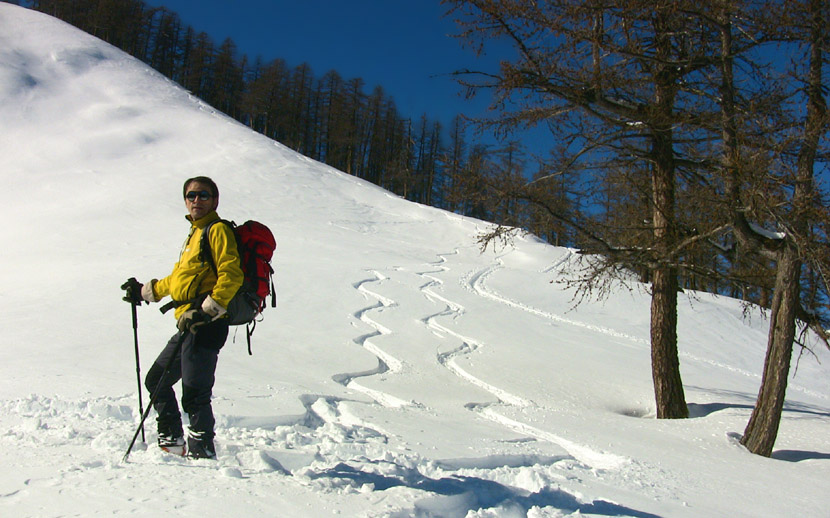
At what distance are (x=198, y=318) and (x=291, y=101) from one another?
5664 cm

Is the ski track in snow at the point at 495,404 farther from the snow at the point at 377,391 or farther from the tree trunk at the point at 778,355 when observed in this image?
the tree trunk at the point at 778,355

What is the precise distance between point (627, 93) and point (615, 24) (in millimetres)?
1018

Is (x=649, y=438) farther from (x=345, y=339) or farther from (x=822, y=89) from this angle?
(x=345, y=339)

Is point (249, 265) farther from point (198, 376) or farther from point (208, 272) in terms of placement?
point (198, 376)

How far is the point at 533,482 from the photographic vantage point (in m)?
3.49

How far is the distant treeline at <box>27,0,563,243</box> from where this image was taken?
174 ft

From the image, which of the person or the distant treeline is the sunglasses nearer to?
the person

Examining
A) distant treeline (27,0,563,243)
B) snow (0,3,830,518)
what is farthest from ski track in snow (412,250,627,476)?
distant treeline (27,0,563,243)

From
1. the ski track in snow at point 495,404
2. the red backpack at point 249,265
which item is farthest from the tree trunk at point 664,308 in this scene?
the red backpack at point 249,265

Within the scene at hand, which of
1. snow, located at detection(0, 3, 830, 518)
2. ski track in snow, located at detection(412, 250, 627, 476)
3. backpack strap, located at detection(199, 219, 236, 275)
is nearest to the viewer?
snow, located at detection(0, 3, 830, 518)

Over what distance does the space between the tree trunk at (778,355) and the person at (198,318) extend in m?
5.60

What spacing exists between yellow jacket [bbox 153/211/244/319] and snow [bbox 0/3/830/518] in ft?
3.49

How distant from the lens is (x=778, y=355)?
5.63 metres

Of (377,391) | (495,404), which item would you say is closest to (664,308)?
(495,404)
